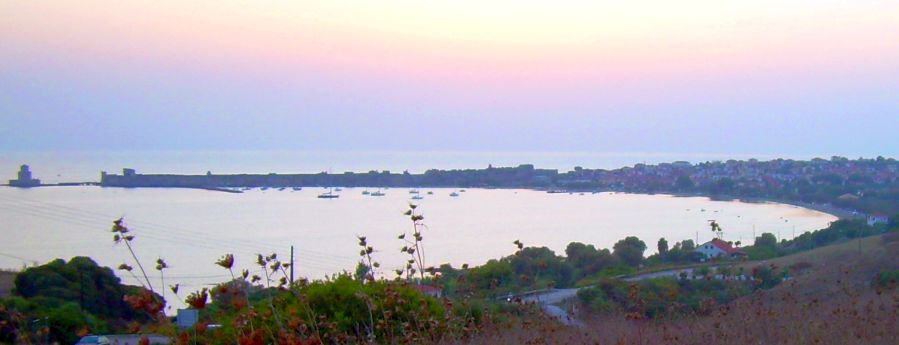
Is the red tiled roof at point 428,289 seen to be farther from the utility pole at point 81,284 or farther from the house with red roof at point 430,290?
the utility pole at point 81,284

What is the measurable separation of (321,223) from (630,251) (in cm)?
845

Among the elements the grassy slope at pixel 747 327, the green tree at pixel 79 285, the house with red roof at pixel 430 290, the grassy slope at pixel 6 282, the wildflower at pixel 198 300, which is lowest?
the grassy slope at pixel 6 282

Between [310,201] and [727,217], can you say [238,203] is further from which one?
[727,217]

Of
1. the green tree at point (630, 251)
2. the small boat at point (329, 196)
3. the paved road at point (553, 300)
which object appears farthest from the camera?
the small boat at point (329, 196)

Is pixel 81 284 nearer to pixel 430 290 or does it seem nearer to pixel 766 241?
pixel 430 290

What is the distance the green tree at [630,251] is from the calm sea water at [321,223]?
1490 millimetres

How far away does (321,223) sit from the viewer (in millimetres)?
22719

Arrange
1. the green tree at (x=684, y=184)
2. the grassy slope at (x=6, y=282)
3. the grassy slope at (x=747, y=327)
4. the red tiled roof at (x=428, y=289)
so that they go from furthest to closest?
1. the green tree at (x=684, y=184)
2. the grassy slope at (x=6, y=282)
3. the red tiled roof at (x=428, y=289)
4. the grassy slope at (x=747, y=327)

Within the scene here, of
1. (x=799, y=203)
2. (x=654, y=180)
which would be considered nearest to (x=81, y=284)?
(x=799, y=203)

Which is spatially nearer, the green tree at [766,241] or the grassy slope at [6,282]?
the grassy slope at [6,282]

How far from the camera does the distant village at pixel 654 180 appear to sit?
32844mm

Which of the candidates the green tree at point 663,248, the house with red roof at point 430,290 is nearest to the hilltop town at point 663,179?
the green tree at point 663,248

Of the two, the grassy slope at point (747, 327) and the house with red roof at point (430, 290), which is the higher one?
the house with red roof at point (430, 290)

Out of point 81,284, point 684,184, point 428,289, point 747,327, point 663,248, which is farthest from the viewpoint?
point 684,184
